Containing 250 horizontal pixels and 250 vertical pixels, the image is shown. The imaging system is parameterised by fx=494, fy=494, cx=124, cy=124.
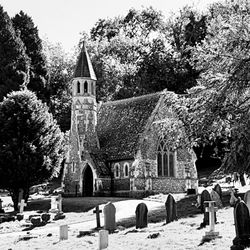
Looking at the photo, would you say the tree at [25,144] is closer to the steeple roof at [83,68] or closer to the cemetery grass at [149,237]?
the steeple roof at [83,68]

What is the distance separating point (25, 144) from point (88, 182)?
7.47 m

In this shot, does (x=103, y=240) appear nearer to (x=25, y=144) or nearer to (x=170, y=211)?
(x=170, y=211)

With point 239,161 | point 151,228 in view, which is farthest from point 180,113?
point 151,228

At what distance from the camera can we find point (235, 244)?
12.9m

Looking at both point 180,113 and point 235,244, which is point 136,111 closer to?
point 180,113

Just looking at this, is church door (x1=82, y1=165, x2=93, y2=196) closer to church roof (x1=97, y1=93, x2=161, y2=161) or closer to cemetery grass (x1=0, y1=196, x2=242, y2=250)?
church roof (x1=97, y1=93, x2=161, y2=161)

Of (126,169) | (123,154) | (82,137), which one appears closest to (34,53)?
(82,137)

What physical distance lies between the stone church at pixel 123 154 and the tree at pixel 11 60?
10.8 metres

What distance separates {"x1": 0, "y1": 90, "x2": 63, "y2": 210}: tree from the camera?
2988 cm

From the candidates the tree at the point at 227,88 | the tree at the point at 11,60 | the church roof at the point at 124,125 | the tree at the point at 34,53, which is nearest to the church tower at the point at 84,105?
the church roof at the point at 124,125

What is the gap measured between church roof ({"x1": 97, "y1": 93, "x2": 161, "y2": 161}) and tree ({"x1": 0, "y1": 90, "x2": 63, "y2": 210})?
545cm

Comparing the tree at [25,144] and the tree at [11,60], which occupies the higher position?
the tree at [11,60]

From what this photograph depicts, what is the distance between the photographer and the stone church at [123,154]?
3525 centimetres

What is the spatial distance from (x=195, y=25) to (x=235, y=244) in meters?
45.4
